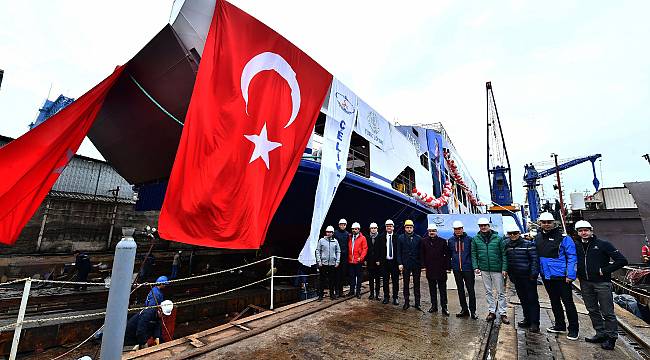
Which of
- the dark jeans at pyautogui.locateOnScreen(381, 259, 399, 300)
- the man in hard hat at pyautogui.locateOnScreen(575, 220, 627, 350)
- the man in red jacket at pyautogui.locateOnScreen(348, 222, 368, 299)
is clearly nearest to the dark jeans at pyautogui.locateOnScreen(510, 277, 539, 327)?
the man in hard hat at pyautogui.locateOnScreen(575, 220, 627, 350)

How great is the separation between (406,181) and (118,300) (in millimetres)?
9575

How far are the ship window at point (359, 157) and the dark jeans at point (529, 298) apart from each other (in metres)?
4.23

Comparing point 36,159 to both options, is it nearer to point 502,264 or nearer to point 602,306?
point 502,264

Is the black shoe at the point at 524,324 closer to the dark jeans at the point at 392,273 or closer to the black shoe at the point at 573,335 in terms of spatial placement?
the black shoe at the point at 573,335

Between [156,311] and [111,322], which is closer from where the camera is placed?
[111,322]

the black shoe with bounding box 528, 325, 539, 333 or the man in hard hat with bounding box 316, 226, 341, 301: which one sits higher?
the man in hard hat with bounding box 316, 226, 341, 301

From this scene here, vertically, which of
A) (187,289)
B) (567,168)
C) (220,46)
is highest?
(567,168)

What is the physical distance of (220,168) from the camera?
3.25 meters

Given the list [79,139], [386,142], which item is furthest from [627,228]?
[79,139]

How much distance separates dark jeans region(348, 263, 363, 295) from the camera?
567 cm

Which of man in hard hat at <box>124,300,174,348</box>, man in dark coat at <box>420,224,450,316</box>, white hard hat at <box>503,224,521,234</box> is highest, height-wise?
white hard hat at <box>503,224,521,234</box>

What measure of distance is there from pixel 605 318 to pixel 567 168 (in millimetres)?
25437

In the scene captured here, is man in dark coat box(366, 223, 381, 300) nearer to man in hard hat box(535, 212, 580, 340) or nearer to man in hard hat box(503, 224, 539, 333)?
man in hard hat box(503, 224, 539, 333)

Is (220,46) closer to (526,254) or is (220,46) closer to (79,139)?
(79,139)
